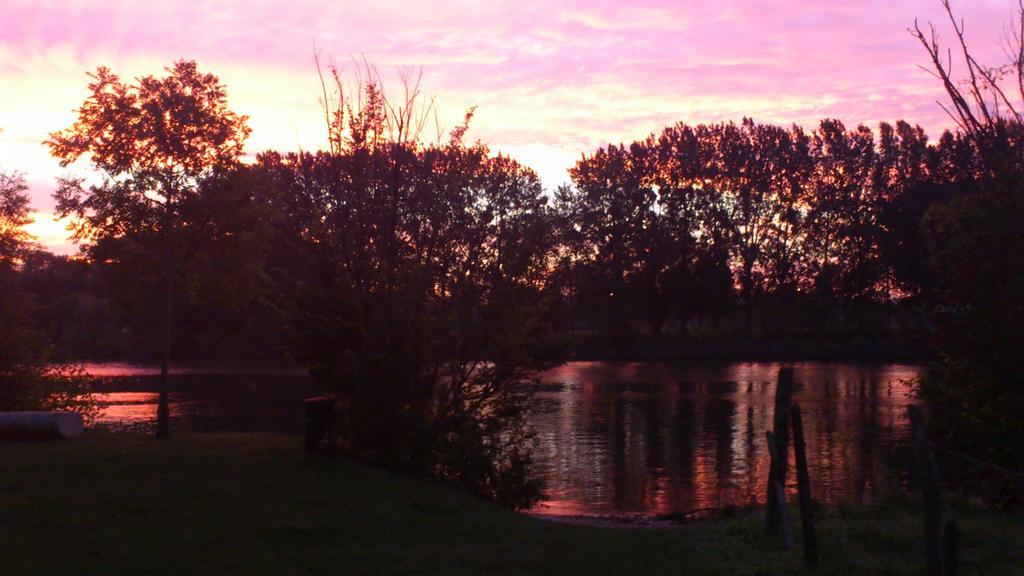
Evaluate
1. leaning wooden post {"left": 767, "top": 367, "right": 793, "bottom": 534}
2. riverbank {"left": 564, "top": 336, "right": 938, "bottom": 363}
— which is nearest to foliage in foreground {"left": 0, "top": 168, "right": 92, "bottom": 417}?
leaning wooden post {"left": 767, "top": 367, "right": 793, "bottom": 534}

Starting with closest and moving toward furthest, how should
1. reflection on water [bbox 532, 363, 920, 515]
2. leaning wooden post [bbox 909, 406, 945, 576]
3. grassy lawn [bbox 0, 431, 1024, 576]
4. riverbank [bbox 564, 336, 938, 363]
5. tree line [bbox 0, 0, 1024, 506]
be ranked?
leaning wooden post [bbox 909, 406, 945, 576], grassy lawn [bbox 0, 431, 1024, 576], tree line [bbox 0, 0, 1024, 506], reflection on water [bbox 532, 363, 920, 515], riverbank [bbox 564, 336, 938, 363]

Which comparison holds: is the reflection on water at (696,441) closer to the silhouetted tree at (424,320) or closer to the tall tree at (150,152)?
the silhouetted tree at (424,320)

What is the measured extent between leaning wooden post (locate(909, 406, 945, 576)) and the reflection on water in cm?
1106

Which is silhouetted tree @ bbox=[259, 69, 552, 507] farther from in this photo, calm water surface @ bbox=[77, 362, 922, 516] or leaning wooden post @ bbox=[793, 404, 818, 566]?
leaning wooden post @ bbox=[793, 404, 818, 566]

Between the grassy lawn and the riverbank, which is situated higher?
the riverbank

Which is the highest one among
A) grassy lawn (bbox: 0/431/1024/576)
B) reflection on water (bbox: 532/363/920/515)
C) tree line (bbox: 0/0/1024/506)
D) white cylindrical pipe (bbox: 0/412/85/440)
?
tree line (bbox: 0/0/1024/506)

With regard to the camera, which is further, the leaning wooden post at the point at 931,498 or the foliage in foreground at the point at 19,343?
the foliage in foreground at the point at 19,343

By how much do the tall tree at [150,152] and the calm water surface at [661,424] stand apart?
5.15 meters

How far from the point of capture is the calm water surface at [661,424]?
902 inches

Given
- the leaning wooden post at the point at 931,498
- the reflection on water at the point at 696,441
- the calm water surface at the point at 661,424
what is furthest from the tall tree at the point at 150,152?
the leaning wooden post at the point at 931,498

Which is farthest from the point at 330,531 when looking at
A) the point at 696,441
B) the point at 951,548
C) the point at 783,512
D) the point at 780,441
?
the point at 696,441

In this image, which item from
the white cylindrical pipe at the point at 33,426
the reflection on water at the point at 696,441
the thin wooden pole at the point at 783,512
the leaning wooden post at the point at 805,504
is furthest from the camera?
the reflection on water at the point at 696,441

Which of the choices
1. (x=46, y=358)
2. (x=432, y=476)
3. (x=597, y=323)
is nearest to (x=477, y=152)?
(x=432, y=476)

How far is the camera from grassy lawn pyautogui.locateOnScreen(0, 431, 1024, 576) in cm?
1116
